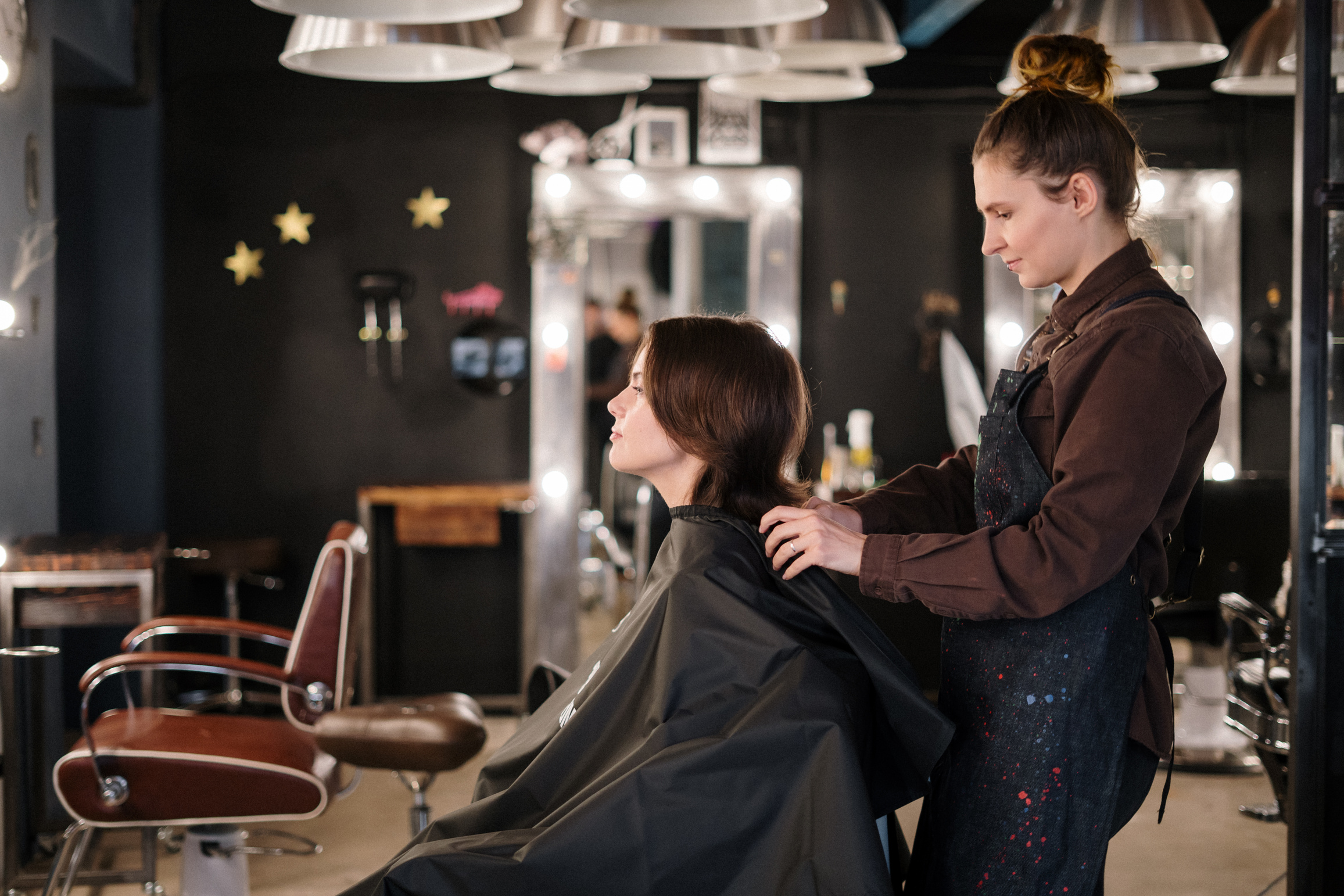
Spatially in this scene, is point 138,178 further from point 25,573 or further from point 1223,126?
point 1223,126

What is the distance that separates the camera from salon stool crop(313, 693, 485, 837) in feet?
8.27

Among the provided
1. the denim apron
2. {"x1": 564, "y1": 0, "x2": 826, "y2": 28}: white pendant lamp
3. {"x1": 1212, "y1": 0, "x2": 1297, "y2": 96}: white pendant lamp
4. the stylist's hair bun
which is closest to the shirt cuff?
the denim apron

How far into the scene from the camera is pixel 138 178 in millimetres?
4930

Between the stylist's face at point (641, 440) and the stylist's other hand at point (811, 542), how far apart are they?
0.28 m

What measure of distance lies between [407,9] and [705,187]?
2.72 metres

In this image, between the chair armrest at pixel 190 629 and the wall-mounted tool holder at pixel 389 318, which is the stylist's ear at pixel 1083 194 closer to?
the chair armrest at pixel 190 629

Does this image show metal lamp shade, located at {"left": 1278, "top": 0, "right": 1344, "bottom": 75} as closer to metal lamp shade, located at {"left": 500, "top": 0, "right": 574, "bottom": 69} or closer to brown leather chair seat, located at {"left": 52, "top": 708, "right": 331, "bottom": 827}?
metal lamp shade, located at {"left": 500, "top": 0, "right": 574, "bottom": 69}

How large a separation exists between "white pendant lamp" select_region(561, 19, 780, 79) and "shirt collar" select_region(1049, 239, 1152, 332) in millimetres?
1685

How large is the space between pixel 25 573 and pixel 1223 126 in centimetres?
479

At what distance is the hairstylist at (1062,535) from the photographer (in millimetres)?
1404

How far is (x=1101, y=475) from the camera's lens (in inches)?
54.4

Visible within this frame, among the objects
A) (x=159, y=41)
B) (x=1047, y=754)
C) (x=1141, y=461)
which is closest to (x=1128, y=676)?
(x=1047, y=754)

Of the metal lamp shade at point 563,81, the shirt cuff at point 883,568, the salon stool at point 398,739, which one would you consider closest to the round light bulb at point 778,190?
the metal lamp shade at point 563,81

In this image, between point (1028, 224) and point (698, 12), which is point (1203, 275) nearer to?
point (698, 12)
